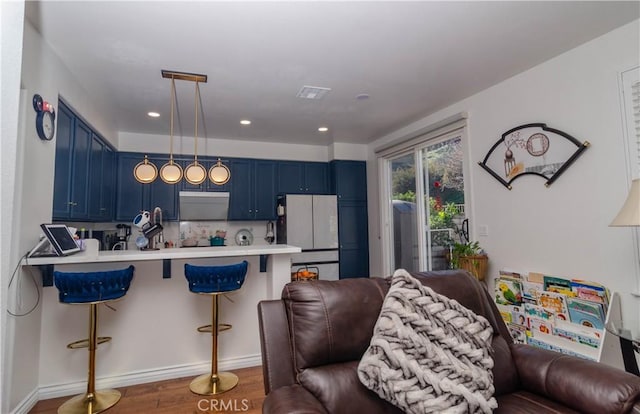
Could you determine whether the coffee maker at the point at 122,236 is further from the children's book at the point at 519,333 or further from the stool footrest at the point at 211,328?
the children's book at the point at 519,333

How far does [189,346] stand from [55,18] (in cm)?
264

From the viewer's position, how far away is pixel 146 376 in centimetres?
266

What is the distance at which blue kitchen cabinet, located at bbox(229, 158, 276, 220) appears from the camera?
16.6 feet

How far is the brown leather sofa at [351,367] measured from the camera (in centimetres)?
128

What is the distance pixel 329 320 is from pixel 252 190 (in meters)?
3.94

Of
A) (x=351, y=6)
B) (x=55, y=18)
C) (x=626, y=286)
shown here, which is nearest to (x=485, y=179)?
(x=626, y=286)

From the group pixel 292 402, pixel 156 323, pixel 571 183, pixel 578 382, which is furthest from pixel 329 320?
pixel 571 183

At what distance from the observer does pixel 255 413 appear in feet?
7.20

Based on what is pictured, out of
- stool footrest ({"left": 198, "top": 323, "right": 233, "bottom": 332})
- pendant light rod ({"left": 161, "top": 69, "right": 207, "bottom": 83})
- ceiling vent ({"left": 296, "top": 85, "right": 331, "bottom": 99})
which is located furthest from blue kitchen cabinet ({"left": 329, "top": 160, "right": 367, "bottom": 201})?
stool footrest ({"left": 198, "top": 323, "right": 233, "bottom": 332})

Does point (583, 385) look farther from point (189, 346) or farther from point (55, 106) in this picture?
point (55, 106)

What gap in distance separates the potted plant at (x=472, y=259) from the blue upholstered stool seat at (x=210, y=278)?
2172 mm

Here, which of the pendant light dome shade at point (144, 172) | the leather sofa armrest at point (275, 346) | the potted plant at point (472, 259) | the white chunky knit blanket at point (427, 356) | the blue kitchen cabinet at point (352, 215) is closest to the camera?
the white chunky knit blanket at point (427, 356)

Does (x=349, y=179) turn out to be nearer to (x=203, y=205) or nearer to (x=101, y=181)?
(x=203, y=205)

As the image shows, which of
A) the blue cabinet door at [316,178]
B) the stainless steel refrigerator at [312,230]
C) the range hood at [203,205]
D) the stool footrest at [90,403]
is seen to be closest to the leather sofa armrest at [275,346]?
the stool footrest at [90,403]
